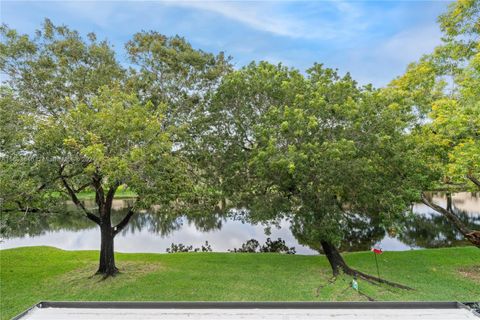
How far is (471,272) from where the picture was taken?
11.1 m

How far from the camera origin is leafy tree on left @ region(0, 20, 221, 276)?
7.75 metres

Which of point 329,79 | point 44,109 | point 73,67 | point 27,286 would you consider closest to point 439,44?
point 329,79

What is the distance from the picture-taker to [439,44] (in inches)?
461

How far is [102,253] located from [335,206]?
26.8ft

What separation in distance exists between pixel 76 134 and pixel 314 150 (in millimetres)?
6475

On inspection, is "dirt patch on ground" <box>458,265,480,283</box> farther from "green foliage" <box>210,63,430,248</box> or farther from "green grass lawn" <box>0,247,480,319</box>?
"green foliage" <box>210,63,430,248</box>

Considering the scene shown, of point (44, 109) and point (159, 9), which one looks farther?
point (159, 9)

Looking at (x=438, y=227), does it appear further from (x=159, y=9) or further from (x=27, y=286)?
(x=27, y=286)

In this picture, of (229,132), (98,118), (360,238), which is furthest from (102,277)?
(360,238)

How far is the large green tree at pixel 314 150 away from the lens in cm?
910

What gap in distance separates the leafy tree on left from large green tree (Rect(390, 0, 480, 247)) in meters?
7.83

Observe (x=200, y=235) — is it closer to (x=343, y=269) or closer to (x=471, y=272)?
(x=343, y=269)

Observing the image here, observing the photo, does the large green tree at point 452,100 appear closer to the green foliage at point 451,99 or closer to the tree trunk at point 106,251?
the green foliage at point 451,99

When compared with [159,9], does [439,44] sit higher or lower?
lower
